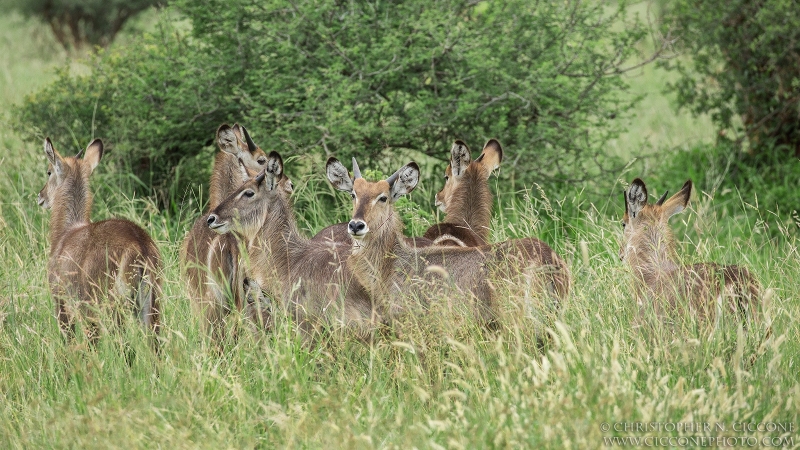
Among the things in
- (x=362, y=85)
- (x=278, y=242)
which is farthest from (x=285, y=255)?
(x=362, y=85)

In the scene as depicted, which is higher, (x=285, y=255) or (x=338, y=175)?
(x=338, y=175)

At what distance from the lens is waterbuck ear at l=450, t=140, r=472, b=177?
6.07m

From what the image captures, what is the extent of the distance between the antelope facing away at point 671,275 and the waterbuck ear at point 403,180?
3.38ft

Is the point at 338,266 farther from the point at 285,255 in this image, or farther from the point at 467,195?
the point at 467,195

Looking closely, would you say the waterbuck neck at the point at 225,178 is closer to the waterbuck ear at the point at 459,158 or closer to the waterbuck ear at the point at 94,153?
the waterbuck ear at the point at 94,153

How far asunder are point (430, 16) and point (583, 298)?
3.10 meters

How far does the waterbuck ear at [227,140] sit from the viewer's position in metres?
5.72

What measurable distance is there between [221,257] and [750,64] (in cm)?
516

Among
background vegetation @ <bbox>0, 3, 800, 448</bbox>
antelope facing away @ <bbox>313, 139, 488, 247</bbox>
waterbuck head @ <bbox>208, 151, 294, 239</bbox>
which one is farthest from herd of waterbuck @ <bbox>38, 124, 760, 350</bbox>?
antelope facing away @ <bbox>313, 139, 488, 247</bbox>

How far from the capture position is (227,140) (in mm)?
5793

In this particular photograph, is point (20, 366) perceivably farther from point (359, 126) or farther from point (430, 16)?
point (430, 16)

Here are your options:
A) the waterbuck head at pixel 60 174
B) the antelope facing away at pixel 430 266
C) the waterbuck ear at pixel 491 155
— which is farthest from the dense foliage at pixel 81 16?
the antelope facing away at pixel 430 266

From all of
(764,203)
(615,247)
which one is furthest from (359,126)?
(764,203)

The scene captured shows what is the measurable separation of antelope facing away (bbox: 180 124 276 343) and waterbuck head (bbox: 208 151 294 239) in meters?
0.18
